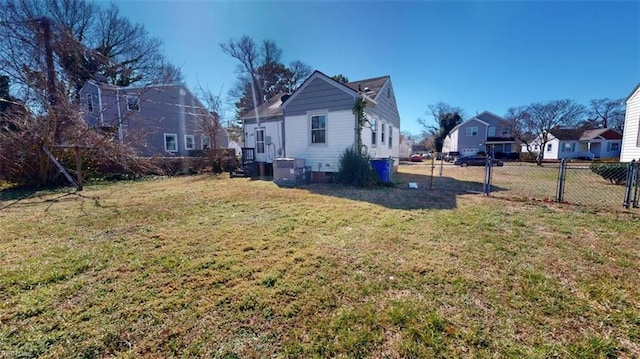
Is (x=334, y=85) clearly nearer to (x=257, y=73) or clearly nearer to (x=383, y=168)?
(x=383, y=168)

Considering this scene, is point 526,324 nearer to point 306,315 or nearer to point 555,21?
point 306,315

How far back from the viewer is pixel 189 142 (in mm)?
21031

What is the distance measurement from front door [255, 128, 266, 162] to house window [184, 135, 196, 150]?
9956 mm

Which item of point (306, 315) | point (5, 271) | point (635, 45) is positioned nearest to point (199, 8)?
point (5, 271)

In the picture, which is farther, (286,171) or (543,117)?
(543,117)

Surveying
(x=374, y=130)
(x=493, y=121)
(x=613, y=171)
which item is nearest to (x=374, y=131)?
(x=374, y=130)

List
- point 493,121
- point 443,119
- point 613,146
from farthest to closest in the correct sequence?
point 443,119 → point 493,121 → point 613,146

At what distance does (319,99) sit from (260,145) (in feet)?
16.6

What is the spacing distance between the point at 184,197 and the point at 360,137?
259 inches

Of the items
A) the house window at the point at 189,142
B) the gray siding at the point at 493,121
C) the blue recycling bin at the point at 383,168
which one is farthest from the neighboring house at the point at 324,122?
the gray siding at the point at 493,121

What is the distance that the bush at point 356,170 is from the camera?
29.8 feet

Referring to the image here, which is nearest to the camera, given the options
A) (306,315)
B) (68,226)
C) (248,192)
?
(306,315)

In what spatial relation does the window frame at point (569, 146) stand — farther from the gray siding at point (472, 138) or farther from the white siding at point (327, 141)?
the white siding at point (327, 141)

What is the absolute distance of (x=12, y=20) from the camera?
937 centimetres
